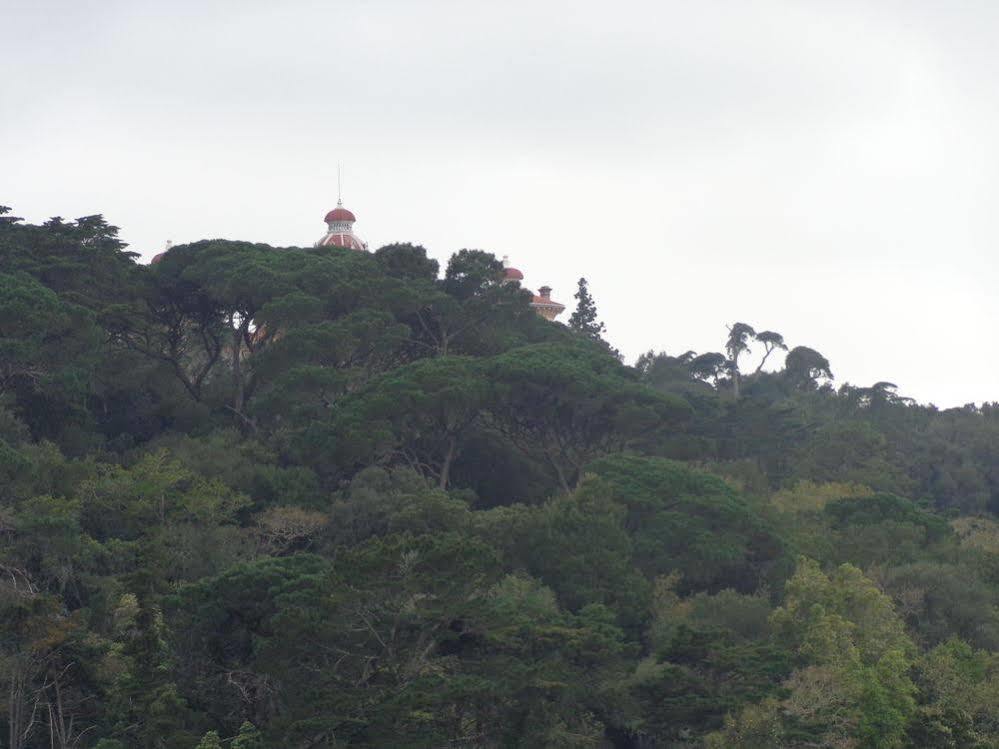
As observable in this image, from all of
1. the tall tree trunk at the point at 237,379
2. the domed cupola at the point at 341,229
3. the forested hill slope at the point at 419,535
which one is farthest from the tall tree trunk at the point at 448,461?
the domed cupola at the point at 341,229

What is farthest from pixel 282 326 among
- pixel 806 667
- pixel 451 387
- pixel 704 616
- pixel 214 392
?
pixel 806 667

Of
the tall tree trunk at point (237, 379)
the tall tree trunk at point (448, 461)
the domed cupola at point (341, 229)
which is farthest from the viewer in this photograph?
the domed cupola at point (341, 229)

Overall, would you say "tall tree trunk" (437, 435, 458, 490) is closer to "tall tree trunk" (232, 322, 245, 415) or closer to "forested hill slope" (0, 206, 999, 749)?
"forested hill slope" (0, 206, 999, 749)

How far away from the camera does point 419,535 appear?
37.4m

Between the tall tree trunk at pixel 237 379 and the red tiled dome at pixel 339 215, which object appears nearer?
the tall tree trunk at pixel 237 379

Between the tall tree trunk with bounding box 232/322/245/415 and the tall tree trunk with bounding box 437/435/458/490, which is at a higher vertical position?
the tall tree trunk with bounding box 232/322/245/415

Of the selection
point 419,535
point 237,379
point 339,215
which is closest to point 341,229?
point 339,215

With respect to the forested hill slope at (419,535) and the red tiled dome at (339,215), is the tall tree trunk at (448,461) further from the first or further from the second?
the red tiled dome at (339,215)

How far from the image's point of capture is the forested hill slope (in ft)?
114

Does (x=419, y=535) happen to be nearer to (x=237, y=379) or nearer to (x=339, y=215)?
(x=237, y=379)

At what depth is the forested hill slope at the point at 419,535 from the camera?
34.7 m

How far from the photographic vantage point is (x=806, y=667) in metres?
37.7

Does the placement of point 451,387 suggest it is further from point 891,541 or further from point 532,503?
point 891,541

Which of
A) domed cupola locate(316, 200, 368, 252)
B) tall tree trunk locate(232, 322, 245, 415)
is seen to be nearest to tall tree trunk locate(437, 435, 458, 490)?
tall tree trunk locate(232, 322, 245, 415)
